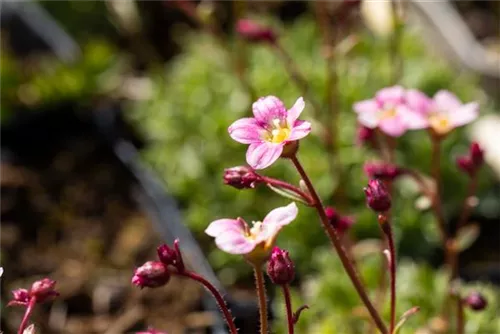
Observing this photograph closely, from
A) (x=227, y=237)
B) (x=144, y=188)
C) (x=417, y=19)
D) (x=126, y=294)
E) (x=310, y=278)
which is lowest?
(x=227, y=237)

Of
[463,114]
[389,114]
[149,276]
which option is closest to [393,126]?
[389,114]

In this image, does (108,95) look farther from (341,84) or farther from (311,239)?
(311,239)

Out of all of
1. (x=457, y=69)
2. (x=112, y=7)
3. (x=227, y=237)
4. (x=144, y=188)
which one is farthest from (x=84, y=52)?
(x=227, y=237)

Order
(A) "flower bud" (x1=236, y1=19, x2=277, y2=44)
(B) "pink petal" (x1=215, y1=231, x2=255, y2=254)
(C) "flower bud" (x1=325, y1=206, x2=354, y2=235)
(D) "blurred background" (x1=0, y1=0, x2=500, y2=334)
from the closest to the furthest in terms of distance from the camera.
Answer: (B) "pink petal" (x1=215, y1=231, x2=255, y2=254) < (C) "flower bud" (x1=325, y1=206, x2=354, y2=235) < (A) "flower bud" (x1=236, y1=19, x2=277, y2=44) < (D) "blurred background" (x1=0, y1=0, x2=500, y2=334)

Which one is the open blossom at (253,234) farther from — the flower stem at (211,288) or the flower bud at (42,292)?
the flower bud at (42,292)

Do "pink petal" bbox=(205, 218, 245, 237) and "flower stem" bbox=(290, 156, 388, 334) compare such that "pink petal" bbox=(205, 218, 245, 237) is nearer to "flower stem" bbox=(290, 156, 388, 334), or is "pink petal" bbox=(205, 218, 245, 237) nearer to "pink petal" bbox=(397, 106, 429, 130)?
"flower stem" bbox=(290, 156, 388, 334)

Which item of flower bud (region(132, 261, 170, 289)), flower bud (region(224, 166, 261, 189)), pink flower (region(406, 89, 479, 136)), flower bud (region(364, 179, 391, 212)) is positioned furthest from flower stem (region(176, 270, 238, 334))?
pink flower (region(406, 89, 479, 136))
